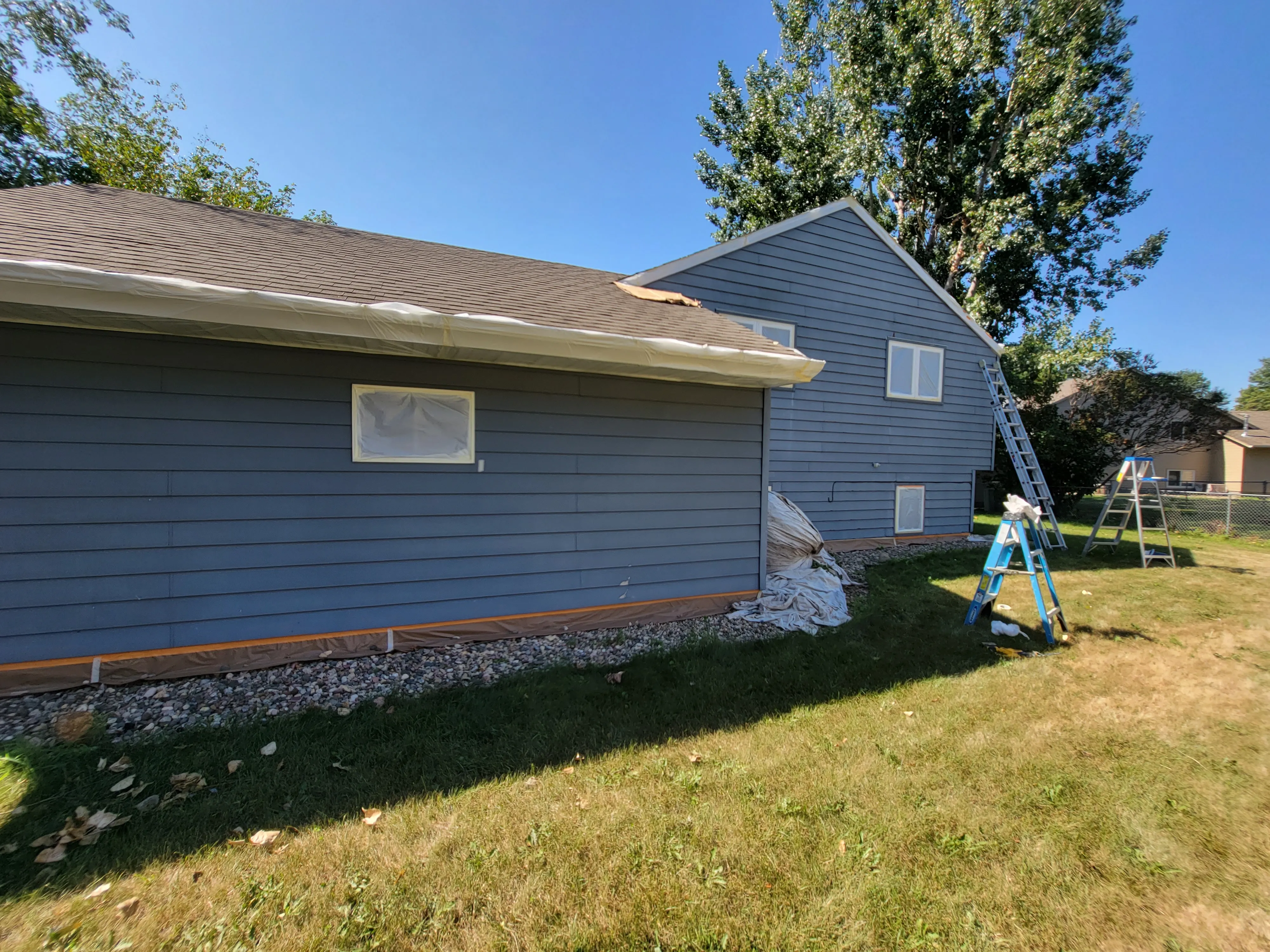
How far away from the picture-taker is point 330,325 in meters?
Result: 3.54

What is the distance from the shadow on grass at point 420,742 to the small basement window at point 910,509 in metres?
5.37

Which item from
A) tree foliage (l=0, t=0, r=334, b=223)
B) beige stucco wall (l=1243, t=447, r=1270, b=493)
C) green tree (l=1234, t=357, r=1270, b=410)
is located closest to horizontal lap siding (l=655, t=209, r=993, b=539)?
tree foliage (l=0, t=0, r=334, b=223)

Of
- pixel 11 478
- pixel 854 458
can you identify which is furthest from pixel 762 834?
pixel 854 458

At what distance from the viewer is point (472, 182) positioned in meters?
12.7

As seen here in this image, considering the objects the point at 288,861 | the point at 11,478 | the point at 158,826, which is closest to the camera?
the point at 288,861

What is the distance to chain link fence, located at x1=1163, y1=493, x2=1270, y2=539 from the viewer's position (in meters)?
11.0

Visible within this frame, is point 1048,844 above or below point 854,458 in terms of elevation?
below

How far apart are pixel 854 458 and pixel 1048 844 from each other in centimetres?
736

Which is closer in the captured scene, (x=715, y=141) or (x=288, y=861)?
(x=288, y=861)

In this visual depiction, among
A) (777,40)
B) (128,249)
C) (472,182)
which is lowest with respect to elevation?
(128,249)

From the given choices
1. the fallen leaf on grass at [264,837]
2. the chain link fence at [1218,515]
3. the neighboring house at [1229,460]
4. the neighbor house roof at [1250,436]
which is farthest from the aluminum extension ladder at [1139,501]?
the neighbor house roof at [1250,436]

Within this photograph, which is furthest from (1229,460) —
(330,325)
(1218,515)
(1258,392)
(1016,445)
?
(1258,392)

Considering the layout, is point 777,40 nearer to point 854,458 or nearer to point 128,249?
point 854,458

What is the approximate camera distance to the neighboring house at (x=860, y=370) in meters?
8.26
